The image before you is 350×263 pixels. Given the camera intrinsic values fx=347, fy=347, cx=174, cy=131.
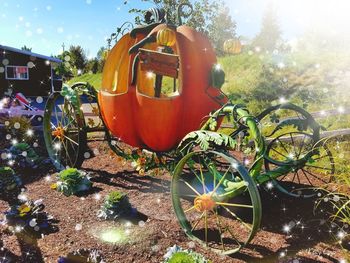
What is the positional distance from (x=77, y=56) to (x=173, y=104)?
1450 inches

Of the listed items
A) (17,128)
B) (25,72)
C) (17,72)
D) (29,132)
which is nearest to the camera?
(29,132)

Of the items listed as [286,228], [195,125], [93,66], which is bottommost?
[286,228]

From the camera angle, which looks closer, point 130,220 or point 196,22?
point 130,220

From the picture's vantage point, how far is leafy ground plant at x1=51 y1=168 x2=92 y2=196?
4691 mm

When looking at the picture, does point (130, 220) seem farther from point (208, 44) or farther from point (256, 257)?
point (208, 44)

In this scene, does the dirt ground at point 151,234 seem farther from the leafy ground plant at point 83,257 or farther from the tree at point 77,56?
the tree at point 77,56

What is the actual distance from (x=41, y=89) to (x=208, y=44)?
18.5m

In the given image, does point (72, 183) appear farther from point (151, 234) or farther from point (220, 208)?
point (220, 208)

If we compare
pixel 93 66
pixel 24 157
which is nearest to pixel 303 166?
pixel 24 157

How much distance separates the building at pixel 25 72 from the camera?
18828 mm

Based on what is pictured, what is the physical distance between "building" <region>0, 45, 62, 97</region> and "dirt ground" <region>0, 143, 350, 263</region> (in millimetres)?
15581

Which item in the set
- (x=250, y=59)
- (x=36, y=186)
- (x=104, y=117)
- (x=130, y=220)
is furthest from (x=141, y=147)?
(x=250, y=59)

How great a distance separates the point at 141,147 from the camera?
4.47 metres

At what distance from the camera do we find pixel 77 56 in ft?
125
